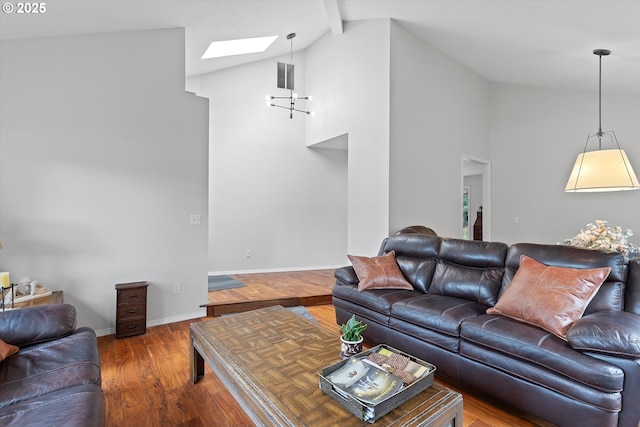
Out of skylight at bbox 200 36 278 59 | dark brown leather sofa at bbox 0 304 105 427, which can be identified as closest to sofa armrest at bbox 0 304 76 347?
dark brown leather sofa at bbox 0 304 105 427

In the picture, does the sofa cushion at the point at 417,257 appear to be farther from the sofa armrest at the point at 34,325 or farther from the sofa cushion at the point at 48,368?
the sofa armrest at the point at 34,325

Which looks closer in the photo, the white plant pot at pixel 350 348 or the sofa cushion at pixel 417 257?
the white plant pot at pixel 350 348

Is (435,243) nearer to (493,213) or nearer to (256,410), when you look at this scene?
(256,410)

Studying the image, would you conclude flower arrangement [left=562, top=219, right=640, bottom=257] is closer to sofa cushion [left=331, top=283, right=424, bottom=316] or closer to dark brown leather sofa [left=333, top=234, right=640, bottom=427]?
dark brown leather sofa [left=333, top=234, right=640, bottom=427]

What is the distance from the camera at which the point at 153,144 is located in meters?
3.51

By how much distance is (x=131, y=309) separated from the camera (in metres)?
3.22

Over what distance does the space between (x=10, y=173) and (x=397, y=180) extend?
4.12m

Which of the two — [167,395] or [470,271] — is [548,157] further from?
[167,395]

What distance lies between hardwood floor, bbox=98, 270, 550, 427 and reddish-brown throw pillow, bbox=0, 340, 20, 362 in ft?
2.08

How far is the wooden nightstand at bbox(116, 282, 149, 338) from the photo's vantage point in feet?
10.4

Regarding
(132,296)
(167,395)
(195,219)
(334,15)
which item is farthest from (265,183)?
(167,395)

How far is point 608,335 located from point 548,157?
15.8 feet

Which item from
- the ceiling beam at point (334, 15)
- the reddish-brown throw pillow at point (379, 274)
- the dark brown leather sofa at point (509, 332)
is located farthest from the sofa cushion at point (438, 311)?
the ceiling beam at point (334, 15)

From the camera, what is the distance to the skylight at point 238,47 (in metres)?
4.82
